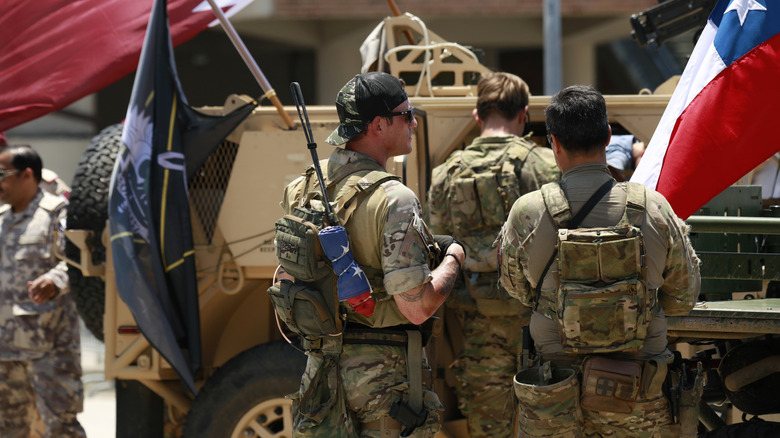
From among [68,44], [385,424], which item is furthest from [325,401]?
[68,44]

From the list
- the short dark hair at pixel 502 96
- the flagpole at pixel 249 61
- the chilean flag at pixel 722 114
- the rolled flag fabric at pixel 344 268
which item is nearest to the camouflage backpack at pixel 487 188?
the short dark hair at pixel 502 96

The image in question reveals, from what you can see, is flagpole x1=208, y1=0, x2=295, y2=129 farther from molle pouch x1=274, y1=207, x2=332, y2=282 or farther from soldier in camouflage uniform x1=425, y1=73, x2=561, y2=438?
molle pouch x1=274, y1=207, x2=332, y2=282

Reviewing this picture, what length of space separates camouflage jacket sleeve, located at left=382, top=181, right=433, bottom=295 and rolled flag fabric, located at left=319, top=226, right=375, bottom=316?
9cm

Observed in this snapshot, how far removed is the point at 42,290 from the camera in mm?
6070

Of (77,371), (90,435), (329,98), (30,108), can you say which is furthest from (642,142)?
(329,98)

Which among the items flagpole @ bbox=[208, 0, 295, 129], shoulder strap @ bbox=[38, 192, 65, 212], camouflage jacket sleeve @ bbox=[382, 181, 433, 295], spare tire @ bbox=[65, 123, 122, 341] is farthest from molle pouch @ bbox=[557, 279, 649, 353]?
shoulder strap @ bbox=[38, 192, 65, 212]

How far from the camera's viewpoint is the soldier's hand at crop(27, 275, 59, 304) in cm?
606

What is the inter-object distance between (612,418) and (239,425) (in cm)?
228

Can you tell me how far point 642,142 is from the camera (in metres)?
5.07

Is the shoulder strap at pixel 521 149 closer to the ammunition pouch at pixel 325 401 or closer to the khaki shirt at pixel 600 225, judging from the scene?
the khaki shirt at pixel 600 225

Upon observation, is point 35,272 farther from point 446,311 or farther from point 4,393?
point 446,311

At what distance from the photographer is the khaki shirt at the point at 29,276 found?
6.14 metres

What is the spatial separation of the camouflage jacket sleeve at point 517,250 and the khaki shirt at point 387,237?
267mm

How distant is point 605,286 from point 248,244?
2.27m
